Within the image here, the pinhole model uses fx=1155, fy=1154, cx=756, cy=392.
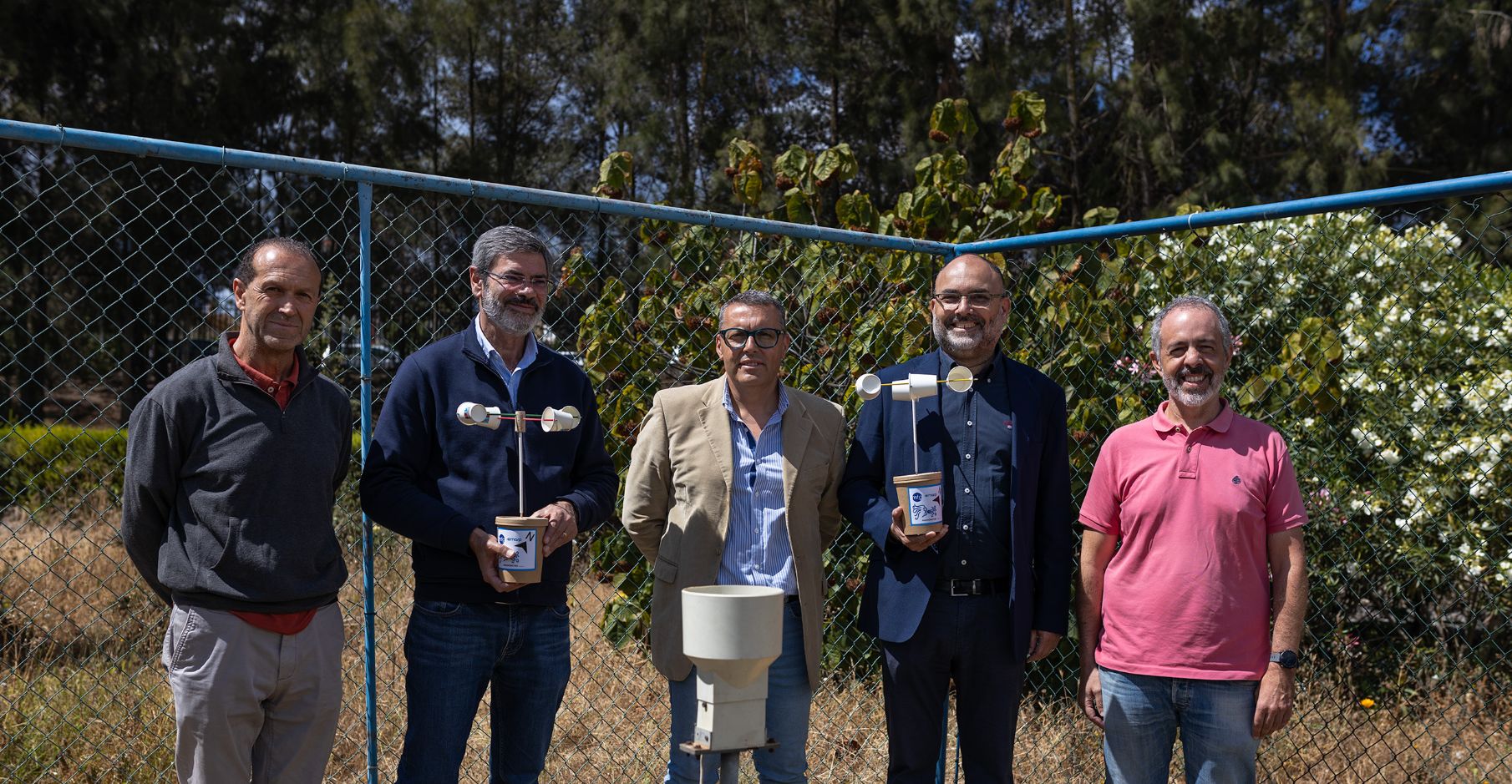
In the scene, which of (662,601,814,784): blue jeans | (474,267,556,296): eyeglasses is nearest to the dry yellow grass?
(662,601,814,784): blue jeans

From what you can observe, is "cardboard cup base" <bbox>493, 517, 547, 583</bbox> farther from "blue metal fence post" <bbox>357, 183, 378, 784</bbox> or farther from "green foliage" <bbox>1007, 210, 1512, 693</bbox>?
"green foliage" <bbox>1007, 210, 1512, 693</bbox>

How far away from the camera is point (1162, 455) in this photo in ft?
9.43

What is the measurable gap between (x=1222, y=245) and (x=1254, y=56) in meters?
10.1

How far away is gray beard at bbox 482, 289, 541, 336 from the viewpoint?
2.82 meters

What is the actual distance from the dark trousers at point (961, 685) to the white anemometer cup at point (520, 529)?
1.03 metres

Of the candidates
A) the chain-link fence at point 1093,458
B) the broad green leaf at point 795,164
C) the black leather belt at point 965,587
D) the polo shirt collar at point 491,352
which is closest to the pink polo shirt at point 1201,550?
the black leather belt at point 965,587

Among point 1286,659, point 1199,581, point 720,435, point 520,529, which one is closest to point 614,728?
point 720,435

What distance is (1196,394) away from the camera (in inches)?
111

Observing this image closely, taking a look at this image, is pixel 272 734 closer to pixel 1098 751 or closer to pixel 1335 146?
pixel 1098 751

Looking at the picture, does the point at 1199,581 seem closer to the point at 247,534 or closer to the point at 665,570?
the point at 665,570

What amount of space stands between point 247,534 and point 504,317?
775 mm

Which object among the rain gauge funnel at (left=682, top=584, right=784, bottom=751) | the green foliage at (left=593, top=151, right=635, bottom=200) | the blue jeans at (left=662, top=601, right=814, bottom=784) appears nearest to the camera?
the rain gauge funnel at (left=682, top=584, right=784, bottom=751)

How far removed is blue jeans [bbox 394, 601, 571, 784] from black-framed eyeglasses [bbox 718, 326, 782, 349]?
81cm

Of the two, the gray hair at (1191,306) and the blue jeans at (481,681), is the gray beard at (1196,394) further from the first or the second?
the blue jeans at (481,681)
